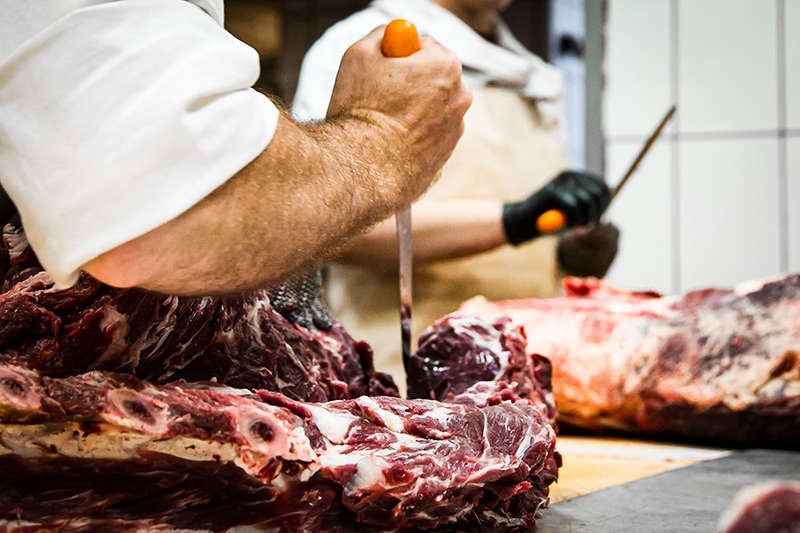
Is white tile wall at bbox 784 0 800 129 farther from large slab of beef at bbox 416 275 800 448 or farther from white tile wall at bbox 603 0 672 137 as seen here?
large slab of beef at bbox 416 275 800 448

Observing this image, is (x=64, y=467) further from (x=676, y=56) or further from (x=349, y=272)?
(x=676, y=56)

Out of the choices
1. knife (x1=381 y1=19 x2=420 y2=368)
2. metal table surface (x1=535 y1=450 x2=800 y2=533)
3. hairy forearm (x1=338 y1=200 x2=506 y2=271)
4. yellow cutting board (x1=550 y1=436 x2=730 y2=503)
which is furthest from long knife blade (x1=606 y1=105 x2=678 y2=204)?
knife (x1=381 y1=19 x2=420 y2=368)

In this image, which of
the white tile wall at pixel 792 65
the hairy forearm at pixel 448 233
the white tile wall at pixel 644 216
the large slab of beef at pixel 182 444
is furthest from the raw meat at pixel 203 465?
the white tile wall at pixel 792 65

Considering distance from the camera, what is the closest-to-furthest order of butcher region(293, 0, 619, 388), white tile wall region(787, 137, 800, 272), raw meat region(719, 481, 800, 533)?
raw meat region(719, 481, 800, 533) → butcher region(293, 0, 619, 388) → white tile wall region(787, 137, 800, 272)

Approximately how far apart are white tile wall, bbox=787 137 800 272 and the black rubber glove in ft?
7.77

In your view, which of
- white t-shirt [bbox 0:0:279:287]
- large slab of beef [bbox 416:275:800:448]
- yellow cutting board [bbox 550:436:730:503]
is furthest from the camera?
large slab of beef [bbox 416:275:800:448]

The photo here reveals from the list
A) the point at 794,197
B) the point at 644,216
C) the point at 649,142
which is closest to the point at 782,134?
the point at 794,197

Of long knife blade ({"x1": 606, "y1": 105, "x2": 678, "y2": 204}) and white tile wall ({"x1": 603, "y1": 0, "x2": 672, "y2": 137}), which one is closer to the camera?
long knife blade ({"x1": 606, "y1": 105, "x2": 678, "y2": 204})

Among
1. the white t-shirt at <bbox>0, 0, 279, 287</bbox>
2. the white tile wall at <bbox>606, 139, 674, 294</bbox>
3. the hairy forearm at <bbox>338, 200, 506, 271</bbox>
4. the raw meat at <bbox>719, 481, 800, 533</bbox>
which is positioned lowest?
the white tile wall at <bbox>606, 139, 674, 294</bbox>

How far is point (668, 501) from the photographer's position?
1.56 meters

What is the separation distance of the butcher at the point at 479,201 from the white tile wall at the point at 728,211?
135 centimetres

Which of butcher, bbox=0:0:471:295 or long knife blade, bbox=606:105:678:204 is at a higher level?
butcher, bbox=0:0:471:295

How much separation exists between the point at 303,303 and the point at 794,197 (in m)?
4.06

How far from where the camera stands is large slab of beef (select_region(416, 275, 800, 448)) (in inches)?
89.5
